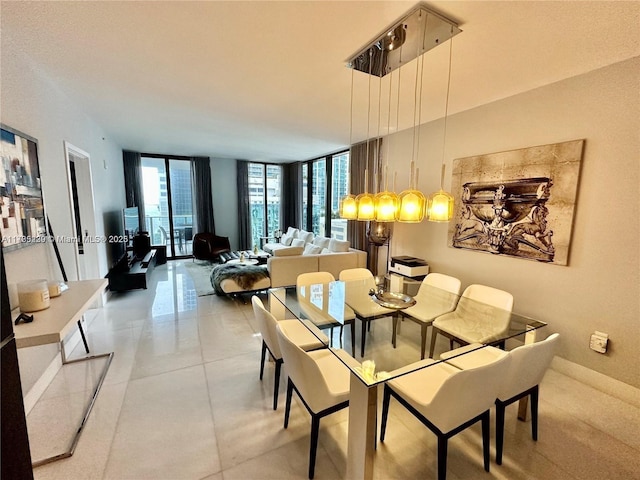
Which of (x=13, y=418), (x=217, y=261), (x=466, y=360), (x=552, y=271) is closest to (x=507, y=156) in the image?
(x=552, y=271)

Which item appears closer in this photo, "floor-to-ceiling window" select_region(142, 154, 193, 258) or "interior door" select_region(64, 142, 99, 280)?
"interior door" select_region(64, 142, 99, 280)

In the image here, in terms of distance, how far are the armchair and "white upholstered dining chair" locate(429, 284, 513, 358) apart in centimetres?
546

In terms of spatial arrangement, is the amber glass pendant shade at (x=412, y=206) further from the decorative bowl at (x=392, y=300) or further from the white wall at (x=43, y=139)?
the white wall at (x=43, y=139)

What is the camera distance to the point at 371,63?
221 centimetres

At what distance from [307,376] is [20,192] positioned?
246cm

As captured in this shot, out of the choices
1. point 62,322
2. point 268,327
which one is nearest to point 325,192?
point 268,327

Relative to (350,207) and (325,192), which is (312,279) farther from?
(325,192)

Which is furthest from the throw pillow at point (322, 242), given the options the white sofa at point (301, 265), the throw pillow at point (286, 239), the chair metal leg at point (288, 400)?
the chair metal leg at point (288, 400)

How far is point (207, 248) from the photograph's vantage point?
6574mm

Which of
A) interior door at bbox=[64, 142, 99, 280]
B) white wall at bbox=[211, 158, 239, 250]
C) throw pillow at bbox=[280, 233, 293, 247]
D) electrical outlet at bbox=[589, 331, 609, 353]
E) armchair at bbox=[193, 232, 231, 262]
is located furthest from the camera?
white wall at bbox=[211, 158, 239, 250]

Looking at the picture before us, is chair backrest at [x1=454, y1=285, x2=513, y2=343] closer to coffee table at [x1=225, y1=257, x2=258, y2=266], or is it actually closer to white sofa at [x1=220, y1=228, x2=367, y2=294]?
white sofa at [x1=220, y1=228, x2=367, y2=294]

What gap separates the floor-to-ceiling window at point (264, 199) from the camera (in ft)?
25.7

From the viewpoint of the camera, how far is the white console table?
144 cm

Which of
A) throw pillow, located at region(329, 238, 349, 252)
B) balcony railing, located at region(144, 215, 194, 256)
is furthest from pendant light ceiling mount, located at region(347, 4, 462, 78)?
balcony railing, located at region(144, 215, 194, 256)
